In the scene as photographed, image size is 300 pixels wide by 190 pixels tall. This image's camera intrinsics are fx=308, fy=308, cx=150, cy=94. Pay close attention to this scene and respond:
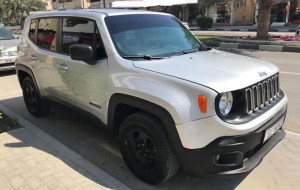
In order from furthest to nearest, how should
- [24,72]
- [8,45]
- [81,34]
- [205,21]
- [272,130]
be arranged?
[205,21], [8,45], [24,72], [81,34], [272,130]

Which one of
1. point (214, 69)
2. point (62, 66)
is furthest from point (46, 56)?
point (214, 69)

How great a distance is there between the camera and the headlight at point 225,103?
2.71m

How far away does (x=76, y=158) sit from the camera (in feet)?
12.6

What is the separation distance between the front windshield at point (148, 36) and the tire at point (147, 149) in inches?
32.4

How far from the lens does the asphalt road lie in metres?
3.33

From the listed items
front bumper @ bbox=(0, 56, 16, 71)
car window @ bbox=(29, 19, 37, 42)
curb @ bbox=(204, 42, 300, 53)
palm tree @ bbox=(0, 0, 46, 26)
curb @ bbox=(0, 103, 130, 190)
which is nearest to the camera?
curb @ bbox=(0, 103, 130, 190)

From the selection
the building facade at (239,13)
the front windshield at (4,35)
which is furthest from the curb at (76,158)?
the building facade at (239,13)

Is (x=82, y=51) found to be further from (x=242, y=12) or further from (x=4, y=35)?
(x=242, y=12)

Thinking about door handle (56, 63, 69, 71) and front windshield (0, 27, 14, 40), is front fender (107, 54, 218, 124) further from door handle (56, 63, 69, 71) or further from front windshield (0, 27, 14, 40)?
front windshield (0, 27, 14, 40)

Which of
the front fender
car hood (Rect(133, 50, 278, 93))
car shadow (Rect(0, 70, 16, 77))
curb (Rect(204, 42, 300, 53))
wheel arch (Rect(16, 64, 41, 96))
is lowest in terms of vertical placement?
car shadow (Rect(0, 70, 16, 77))

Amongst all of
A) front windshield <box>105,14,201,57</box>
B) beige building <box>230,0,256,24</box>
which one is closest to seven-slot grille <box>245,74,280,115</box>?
front windshield <box>105,14,201,57</box>

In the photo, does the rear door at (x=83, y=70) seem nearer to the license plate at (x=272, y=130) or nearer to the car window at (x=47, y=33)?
the car window at (x=47, y=33)

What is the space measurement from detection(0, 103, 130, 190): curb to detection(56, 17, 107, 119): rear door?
1.99 feet

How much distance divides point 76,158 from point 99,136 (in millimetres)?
770
